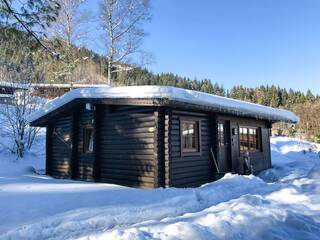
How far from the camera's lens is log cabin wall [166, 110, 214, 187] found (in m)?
10.9

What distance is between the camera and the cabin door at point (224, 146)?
43.8 ft

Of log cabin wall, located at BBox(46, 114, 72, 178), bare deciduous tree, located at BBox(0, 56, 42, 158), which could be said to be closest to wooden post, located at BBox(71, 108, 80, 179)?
log cabin wall, located at BBox(46, 114, 72, 178)

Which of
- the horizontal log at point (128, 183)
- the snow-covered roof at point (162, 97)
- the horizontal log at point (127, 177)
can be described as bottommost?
the horizontal log at point (128, 183)

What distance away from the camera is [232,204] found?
7727mm

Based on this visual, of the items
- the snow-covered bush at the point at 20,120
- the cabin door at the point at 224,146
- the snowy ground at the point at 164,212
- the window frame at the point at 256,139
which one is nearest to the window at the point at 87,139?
the snowy ground at the point at 164,212

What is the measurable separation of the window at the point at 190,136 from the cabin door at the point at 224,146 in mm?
1373

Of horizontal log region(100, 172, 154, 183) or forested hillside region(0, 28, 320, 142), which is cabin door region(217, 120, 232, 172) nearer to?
horizontal log region(100, 172, 154, 183)

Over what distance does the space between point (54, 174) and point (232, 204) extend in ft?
32.3

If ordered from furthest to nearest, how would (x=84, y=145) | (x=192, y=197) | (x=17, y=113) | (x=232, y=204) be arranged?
(x=17, y=113) < (x=84, y=145) < (x=192, y=197) < (x=232, y=204)

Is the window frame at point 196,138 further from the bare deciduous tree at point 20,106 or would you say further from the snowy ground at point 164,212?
the bare deciduous tree at point 20,106

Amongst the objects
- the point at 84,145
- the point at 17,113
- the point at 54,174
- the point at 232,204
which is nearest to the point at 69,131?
the point at 84,145

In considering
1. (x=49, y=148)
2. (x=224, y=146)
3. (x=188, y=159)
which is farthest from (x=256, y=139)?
(x=49, y=148)

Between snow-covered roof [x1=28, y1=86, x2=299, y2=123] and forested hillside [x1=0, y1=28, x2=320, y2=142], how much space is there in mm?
1158

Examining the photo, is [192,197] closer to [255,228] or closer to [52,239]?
[255,228]
